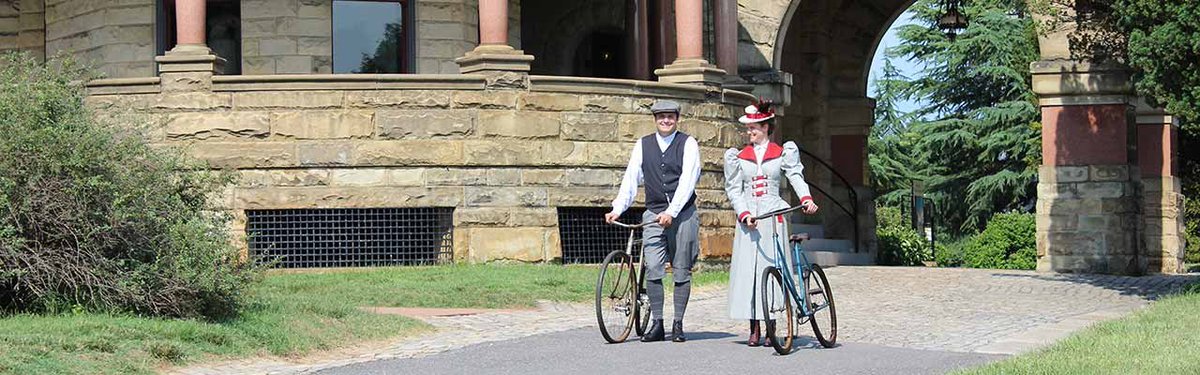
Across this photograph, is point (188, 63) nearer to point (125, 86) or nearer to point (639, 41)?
point (125, 86)

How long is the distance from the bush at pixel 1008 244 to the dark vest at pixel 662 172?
19993 mm

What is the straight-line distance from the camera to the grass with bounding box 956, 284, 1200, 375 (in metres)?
10.1

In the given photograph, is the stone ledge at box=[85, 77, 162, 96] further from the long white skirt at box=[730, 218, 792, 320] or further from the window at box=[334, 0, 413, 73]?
the long white skirt at box=[730, 218, 792, 320]

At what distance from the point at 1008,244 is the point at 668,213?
21300mm

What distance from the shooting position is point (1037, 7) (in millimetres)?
19219

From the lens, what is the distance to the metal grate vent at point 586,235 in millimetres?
21016

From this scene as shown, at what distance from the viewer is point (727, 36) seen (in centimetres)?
2411

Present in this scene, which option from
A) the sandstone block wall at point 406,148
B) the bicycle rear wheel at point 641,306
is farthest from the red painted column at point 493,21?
the bicycle rear wheel at point 641,306

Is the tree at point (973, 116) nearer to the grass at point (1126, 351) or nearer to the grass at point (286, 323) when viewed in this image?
the grass at point (286, 323)

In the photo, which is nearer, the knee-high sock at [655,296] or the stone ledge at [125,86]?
the knee-high sock at [655,296]

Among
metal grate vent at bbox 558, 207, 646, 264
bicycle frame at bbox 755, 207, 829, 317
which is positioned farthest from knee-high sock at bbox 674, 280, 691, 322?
metal grate vent at bbox 558, 207, 646, 264

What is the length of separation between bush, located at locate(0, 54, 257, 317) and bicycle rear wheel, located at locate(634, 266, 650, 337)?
2795 millimetres

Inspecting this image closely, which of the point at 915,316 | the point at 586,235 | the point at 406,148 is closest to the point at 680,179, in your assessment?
the point at 915,316

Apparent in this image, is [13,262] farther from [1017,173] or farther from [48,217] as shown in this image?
[1017,173]
